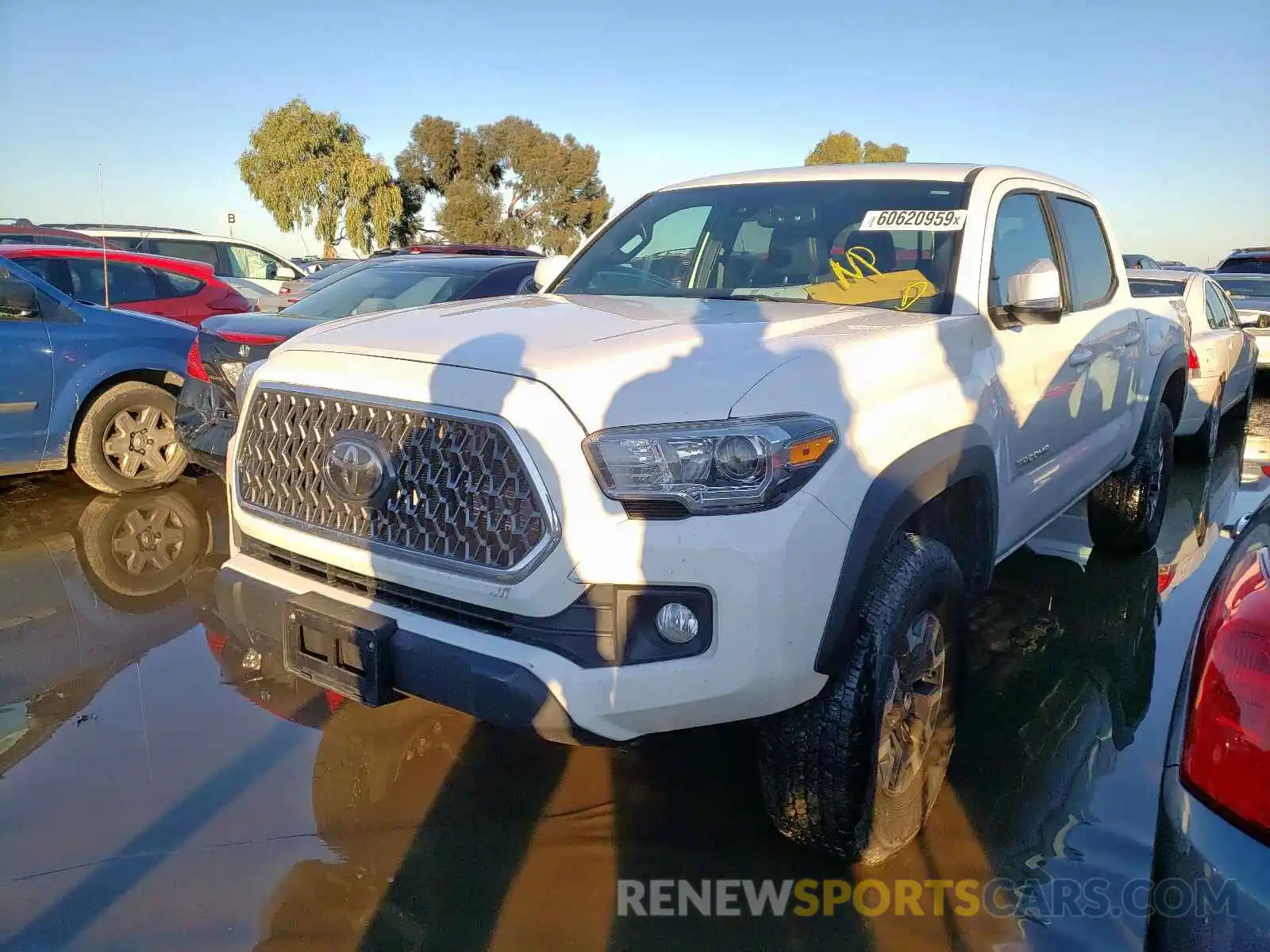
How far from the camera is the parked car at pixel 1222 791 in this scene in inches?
54.0

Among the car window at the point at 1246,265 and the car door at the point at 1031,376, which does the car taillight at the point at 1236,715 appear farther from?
the car window at the point at 1246,265

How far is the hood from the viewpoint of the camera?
2283 mm

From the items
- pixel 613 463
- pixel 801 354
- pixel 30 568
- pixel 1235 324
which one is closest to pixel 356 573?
pixel 613 463

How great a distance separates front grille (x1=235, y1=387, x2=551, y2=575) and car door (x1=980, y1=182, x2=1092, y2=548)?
5.95 feet

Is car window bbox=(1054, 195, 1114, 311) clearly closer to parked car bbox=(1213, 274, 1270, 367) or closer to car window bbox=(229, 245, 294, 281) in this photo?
parked car bbox=(1213, 274, 1270, 367)

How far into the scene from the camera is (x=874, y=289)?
3404 millimetres

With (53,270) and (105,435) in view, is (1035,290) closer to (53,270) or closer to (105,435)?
(105,435)

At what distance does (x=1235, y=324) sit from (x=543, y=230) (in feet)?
134

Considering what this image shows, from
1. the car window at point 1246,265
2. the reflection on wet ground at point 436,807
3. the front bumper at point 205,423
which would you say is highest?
the car window at point 1246,265

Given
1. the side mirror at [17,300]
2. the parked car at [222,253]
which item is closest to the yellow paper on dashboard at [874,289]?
the side mirror at [17,300]

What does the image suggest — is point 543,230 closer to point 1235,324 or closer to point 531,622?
point 1235,324

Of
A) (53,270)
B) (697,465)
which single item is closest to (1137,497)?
(697,465)

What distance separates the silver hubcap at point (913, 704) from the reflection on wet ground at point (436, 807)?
317 millimetres

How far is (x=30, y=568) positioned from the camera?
16.6 feet
